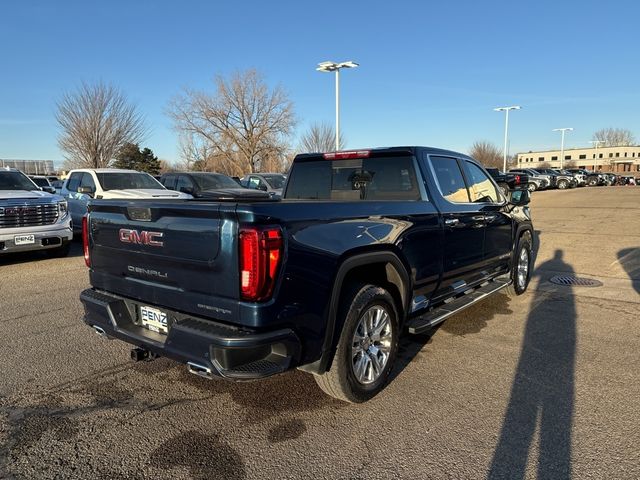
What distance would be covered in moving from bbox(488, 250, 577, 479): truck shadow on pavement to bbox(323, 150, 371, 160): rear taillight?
93.1 inches

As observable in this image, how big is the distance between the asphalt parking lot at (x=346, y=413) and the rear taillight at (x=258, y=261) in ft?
3.34

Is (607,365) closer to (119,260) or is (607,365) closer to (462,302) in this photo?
(462,302)

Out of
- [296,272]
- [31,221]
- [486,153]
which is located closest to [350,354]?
[296,272]

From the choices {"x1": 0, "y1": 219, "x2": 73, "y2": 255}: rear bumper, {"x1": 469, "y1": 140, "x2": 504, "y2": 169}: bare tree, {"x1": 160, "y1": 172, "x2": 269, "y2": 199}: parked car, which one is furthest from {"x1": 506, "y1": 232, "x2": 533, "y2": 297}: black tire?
{"x1": 469, "y1": 140, "x2": 504, "y2": 169}: bare tree

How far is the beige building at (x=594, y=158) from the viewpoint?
114688 mm

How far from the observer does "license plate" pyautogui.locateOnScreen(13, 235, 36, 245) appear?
8273 millimetres

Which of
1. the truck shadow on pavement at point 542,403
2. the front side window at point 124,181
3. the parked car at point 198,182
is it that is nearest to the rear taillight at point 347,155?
the truck shadow on pavement at point 542,403

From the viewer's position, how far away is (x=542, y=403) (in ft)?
11.3

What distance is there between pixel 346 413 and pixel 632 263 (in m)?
7.80

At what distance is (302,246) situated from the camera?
287 centimetres

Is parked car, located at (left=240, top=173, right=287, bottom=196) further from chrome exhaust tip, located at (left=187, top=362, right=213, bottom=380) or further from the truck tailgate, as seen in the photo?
chrome exhaust tip, located at (left=187, top=362, right=213, bottom=380)

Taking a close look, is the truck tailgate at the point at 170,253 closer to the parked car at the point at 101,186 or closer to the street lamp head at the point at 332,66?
the parked car at the point at 101,186

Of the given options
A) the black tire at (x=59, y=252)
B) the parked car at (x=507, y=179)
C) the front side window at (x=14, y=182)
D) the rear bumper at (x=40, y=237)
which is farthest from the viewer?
the parked car at (x=507, y=179)

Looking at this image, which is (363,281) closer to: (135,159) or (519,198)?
(519,198)
